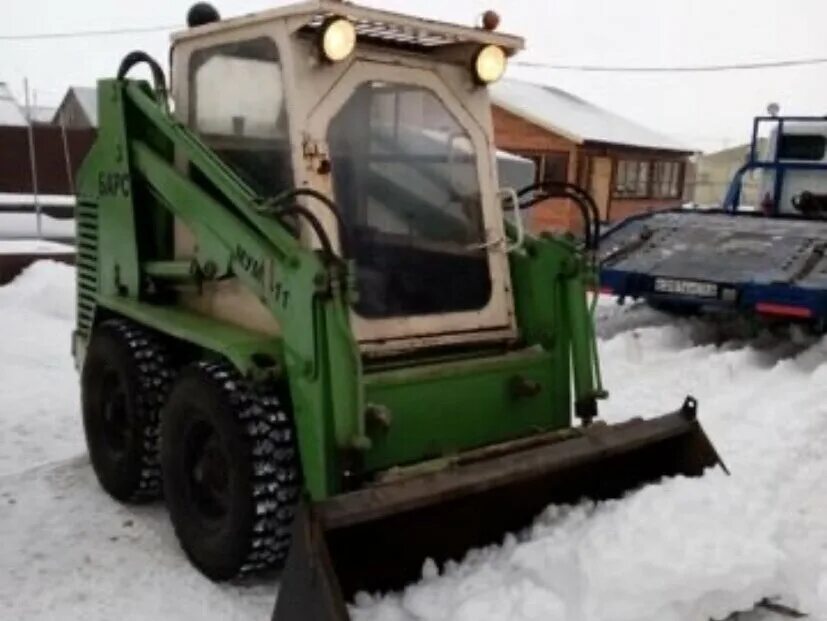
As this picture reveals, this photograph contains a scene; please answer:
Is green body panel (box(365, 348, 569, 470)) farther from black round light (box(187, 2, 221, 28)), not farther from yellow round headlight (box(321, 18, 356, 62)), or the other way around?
black round light (box(187, 2, 221, 28))

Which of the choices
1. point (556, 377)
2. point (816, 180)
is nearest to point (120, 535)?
point (556, 377)

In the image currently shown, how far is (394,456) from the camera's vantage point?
3432 mm

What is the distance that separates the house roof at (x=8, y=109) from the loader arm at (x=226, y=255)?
19.2 metres

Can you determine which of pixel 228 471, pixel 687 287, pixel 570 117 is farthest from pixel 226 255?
pixel 570 117

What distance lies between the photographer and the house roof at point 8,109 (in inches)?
860

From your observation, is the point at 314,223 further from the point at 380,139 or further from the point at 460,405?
the point at 460,405

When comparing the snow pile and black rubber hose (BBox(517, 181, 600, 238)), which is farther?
the snow pile

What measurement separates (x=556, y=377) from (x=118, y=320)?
6.78 ft

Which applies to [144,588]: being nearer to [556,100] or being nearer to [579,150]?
[579,150]

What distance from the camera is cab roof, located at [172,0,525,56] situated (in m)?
3.24

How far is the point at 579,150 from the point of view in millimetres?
22359

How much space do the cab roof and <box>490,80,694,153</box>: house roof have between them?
17907mm

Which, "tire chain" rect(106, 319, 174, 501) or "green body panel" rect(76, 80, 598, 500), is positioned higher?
"green body panel" rect(76, 80, 598, 500)

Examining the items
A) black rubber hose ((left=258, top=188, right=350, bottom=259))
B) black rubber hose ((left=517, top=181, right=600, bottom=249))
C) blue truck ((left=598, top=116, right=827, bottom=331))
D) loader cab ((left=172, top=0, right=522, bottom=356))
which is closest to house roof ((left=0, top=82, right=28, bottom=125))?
blue truck ((left=598, top=116, right=827, bottom=331))
